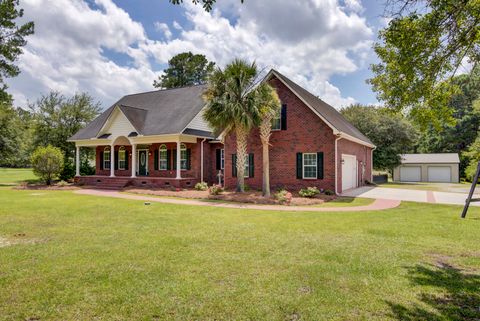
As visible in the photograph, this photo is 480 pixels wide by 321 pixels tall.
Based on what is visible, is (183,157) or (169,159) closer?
(183,157)

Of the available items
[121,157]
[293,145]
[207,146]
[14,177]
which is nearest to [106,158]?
[121,157]

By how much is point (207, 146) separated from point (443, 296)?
64.8ft

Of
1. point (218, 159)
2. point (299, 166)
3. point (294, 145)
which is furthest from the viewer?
point (218, 159)

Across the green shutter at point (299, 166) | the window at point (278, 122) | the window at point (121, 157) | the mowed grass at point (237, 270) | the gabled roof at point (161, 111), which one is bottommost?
the mowed grass at point (237, 270)

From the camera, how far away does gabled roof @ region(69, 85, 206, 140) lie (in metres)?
22.1

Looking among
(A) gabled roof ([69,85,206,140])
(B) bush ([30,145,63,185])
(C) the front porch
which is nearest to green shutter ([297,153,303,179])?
(C) the front porch

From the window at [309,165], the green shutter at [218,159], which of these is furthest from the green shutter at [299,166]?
the green shutter at [218,159]

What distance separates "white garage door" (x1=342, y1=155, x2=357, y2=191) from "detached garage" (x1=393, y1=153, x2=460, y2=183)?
59.1 feet

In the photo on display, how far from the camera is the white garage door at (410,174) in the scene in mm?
37503

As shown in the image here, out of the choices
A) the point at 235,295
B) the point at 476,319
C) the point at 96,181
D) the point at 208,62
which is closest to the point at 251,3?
the point at 235,295

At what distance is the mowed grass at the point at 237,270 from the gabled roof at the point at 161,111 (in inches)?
513

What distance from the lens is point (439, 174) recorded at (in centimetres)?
3647

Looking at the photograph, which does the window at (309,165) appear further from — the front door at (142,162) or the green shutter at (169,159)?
the front door at (142,162)

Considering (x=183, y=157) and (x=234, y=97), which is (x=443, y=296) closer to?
(x=234, y=97)
